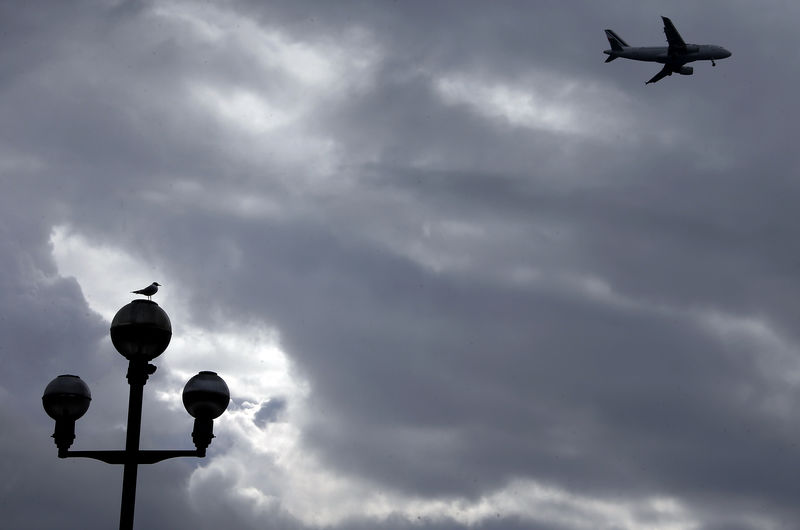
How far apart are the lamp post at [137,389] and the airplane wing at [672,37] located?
9278 centimetres

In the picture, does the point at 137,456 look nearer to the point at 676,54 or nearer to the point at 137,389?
the point at 137,389

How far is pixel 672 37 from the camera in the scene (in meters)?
102

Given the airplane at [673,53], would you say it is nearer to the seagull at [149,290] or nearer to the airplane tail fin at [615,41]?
the airplane tail fin at [615,41]

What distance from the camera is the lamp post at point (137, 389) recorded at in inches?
543

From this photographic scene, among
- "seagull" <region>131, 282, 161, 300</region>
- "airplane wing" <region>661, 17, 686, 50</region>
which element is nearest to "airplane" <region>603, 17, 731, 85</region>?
"airplane wing" <region>661, 17, 686, 50</region>

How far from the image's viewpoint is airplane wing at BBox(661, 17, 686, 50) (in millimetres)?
100625

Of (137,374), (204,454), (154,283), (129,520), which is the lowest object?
(129,520)

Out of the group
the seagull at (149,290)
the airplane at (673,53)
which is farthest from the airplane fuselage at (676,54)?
the seagull at (149,290)

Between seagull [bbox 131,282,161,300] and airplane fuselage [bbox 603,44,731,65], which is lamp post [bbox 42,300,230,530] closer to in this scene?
seagull [bbox 131,282,161,300]

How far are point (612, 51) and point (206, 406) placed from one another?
102064 mm

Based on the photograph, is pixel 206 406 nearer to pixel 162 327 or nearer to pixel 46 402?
pixel 162 327

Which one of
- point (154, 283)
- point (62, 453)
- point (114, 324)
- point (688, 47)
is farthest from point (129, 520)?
point (688, 47)

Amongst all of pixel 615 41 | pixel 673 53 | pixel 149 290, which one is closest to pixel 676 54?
pixel 673 53

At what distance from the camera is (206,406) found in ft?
46.2
